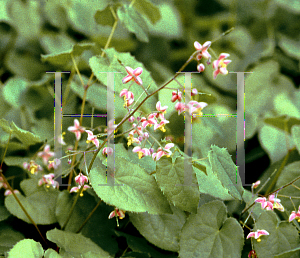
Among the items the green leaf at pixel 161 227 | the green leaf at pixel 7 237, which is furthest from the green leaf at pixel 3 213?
the green leaf at pixel 161 227

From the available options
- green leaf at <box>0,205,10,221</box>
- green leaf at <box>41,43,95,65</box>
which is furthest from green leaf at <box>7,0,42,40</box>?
green leaf at <box>0,205,10,221</box>

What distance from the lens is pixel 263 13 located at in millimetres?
1422

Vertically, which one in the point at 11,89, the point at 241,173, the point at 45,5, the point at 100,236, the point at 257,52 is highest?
the point at 45,5

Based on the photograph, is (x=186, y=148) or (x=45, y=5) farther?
(x=45, y=5)

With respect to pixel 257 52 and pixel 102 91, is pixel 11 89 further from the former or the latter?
pixel 257 52

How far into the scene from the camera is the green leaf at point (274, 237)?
504 millimetres

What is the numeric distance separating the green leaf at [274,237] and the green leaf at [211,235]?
0.04 metres

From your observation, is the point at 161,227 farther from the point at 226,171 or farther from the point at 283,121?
the point at 283,121

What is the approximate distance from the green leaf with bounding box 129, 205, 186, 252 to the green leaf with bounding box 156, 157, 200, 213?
0.29 ft

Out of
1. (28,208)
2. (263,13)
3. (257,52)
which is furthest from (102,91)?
(263,13)

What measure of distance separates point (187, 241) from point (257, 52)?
100 centimetres

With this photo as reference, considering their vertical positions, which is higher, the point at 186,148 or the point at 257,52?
the point at 257,52

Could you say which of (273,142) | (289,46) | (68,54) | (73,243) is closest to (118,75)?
(68,54)

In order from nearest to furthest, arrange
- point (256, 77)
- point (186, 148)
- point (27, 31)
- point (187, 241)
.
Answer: point (187, 241) < point (186, 148) < point (27, 31) < point (256, 77)
